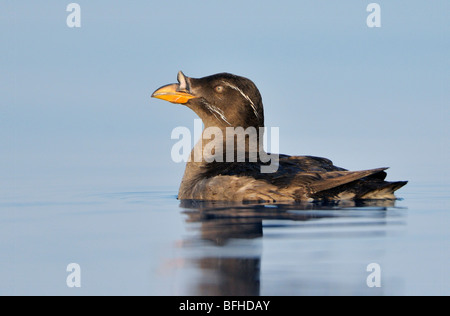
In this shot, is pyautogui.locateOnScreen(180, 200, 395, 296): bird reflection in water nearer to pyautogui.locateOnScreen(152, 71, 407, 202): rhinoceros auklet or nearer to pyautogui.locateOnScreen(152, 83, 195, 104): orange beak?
pyautogui.locateOnScreen(152, 71, 407, 202): rhinoceros auklet

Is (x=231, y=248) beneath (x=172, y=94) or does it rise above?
beneath

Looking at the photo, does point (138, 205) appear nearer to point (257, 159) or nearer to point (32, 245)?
point (257, 159)

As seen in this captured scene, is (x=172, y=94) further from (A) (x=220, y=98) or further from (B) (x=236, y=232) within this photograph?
(B) (x=236, y=232)

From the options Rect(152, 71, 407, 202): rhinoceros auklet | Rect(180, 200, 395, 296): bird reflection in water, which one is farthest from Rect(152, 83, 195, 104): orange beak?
Rect(180, 200, 395, 296): bird reflection in water

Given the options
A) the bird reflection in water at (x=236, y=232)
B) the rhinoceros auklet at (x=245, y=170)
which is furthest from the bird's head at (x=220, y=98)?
the bird reflection in water at (x=236, y=232)

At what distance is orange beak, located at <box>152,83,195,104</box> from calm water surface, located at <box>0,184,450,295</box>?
1669 mm

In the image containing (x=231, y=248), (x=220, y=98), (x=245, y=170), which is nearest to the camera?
(x=231, y=248)

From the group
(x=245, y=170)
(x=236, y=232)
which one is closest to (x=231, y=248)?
(x=236, y=232)

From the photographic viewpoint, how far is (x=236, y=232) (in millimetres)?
8070

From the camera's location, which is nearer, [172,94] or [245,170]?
[245,170]

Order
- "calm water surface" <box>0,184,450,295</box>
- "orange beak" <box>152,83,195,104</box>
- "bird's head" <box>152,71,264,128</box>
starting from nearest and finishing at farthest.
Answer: "calm water surface" <box>0,184,450,295</box>, "bird's head" <box>152,71,264,128</box>, "orange beak" <box>152,83,195,104</box>

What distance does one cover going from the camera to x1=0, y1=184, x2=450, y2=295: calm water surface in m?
5.90

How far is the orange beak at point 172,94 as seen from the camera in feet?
38.0

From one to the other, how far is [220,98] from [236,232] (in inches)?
152
